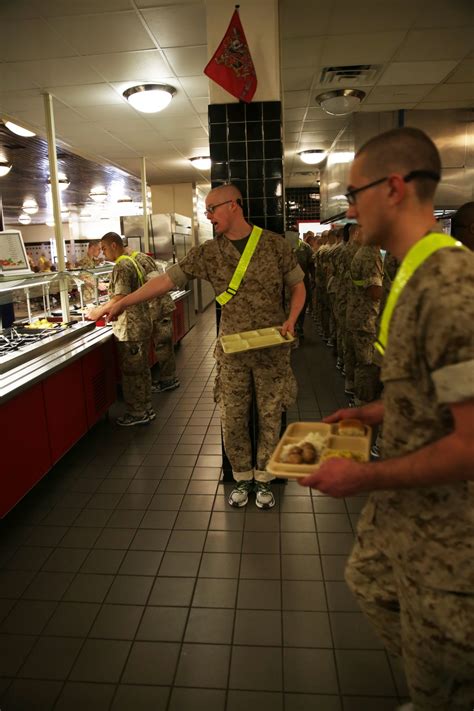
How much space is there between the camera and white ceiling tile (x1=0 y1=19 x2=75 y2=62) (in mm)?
3520

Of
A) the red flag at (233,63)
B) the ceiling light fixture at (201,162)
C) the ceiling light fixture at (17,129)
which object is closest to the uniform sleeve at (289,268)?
the red flag at (233,63)

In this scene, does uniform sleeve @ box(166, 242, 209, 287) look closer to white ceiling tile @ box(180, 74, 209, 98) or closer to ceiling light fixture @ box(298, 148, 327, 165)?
white ceiling tile @ box(180, 74, 209, 98)

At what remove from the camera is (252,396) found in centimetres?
320

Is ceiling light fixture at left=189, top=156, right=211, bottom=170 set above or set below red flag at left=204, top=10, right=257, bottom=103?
above

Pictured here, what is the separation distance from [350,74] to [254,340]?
11.7 ft

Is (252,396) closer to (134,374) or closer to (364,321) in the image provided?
(134,374)

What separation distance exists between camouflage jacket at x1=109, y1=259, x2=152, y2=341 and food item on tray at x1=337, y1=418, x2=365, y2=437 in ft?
10.7

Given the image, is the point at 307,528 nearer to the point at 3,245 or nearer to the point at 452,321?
the point at 452,321

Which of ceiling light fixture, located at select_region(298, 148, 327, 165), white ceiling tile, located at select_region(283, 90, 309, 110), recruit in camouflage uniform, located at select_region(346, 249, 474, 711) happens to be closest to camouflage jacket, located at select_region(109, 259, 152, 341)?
white ceiling tile, located at select_region(283, 90, 309, 110)

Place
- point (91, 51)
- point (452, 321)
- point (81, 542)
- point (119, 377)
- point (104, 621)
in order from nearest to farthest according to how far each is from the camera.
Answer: point (452, 321) → point (104, 621) → point (81, 542) → point (91, 51) → point (119, 377)

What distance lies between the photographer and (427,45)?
424 centimetres

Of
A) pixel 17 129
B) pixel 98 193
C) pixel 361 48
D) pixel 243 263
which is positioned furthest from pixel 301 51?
pixel 98 193

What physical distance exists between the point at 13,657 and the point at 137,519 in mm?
1092

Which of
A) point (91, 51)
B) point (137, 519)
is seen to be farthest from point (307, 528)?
point (91, 51)
